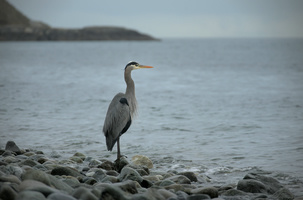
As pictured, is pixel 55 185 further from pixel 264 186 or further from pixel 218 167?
pixel 218 167

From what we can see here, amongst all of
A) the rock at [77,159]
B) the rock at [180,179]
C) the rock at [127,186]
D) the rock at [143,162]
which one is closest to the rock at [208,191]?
the rock at [180,179]

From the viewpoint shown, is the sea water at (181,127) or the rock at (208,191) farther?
the sea water at (181,127)

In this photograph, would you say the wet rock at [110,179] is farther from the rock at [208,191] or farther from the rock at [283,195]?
the rock at [283,195]

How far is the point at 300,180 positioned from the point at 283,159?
68.1 inches

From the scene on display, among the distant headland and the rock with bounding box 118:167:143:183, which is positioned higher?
the distant headland

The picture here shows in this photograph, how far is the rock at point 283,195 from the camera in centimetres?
678

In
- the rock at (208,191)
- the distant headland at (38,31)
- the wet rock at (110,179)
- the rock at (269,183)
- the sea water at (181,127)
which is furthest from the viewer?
the distant headland at (38,31)

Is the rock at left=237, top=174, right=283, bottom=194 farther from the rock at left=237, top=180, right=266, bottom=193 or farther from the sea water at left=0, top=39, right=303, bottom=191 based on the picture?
the sea water at left=0, top=39, right=303, bottom=191

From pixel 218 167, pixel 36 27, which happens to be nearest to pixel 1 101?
pixel 218 167

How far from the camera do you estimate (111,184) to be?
20.7 ft

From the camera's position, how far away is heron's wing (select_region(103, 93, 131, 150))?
9.34m

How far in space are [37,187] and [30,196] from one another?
35cm

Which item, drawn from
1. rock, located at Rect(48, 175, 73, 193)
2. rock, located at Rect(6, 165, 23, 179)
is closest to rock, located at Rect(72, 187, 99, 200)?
rock, located at Rect(48, 175, 73, 193)

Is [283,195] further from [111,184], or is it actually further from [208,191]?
[111,184]
